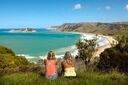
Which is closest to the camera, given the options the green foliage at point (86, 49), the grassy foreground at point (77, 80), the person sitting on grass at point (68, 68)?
the grassy foreground at point (77, 80)

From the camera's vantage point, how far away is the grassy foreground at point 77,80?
862 cm

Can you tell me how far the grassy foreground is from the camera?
862 cm

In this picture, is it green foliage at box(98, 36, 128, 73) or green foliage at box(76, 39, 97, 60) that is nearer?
green foliage at box(98, 36, 128, 73)

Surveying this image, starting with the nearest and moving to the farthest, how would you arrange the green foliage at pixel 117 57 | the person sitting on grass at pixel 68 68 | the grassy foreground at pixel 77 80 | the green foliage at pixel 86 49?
the grassy foreground at pixel 77 80 → the person sitting on grass at pixel 68 68 → the green foliage at pixel 117 57 → the green foliage at pixel 86 49

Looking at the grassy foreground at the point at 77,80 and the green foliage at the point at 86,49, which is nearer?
the grassy foreground at the point at 77,80

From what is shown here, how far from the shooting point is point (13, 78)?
9.51m

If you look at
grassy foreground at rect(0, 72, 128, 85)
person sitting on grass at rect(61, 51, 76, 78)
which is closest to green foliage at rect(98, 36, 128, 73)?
person sitting on grass at rect(61, 51, 76, 78)

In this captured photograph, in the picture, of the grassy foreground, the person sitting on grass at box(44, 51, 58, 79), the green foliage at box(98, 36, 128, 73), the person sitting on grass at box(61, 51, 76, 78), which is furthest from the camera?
the green foliage at box(98, 36, 128, 73)

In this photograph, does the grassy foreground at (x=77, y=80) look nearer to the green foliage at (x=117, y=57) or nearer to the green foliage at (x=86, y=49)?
the green foliage at (x=117, y=57)

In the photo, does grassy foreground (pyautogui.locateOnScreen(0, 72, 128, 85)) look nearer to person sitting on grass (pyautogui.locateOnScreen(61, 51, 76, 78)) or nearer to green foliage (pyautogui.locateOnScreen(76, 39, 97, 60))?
person sitting on grass (pyautogui.locateOnScreen(61, 51, 76, 78))

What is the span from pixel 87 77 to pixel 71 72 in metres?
1.03

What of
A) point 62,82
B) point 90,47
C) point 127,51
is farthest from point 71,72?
point 90,47

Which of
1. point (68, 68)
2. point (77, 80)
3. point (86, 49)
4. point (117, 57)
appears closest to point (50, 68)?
point (68, 68)

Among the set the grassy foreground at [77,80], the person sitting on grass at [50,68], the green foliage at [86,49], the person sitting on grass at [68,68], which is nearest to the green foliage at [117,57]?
the green foliage at [86,49]
